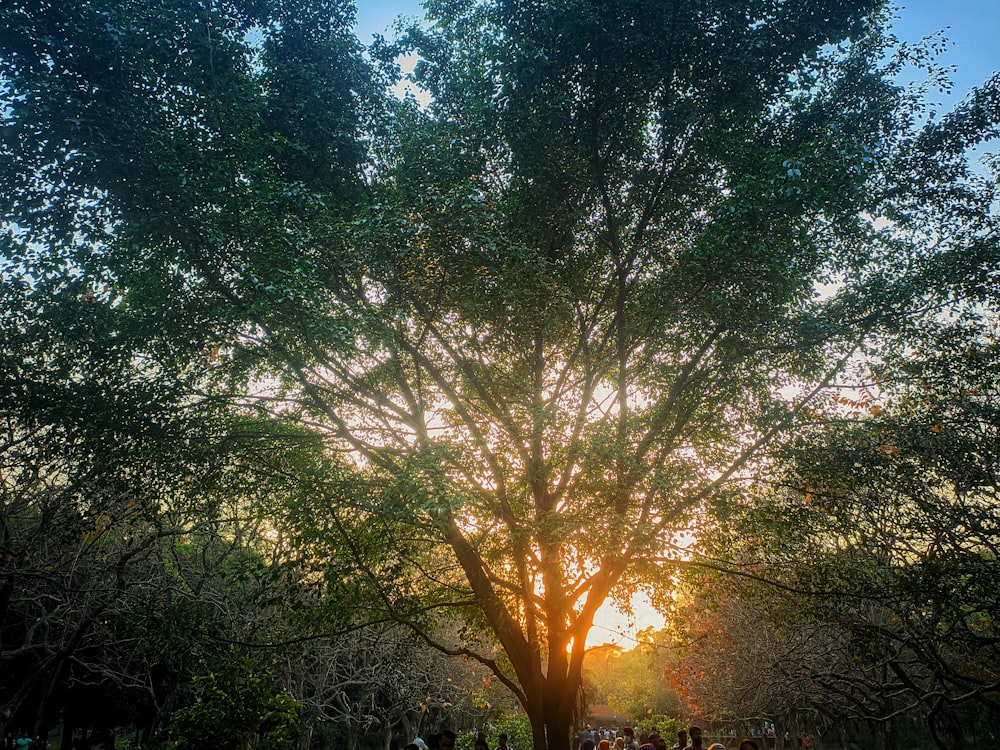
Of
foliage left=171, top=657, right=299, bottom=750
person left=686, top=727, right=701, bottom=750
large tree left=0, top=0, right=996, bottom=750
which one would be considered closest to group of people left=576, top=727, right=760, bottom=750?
person left=686, top=727, right=701, bottom=750

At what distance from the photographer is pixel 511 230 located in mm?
9977

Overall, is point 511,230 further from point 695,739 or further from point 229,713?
point 229,713

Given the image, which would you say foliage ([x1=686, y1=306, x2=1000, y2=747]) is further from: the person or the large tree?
the person

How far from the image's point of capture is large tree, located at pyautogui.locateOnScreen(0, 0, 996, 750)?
8.08 meters

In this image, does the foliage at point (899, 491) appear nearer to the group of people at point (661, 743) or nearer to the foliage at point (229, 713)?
the group of people at point (661, 743)

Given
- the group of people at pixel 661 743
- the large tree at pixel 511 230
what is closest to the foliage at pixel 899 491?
the large tree at pixel 511 230

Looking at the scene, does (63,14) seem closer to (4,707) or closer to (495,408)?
(495,408)

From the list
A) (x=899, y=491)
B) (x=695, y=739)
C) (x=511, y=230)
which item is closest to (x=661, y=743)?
(x=695, y=739)

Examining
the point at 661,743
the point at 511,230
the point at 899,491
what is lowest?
the point at 661,743

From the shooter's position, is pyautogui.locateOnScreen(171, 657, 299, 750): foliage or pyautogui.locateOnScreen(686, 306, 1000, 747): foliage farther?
pyautogui.locateOnScreen(171, 657, 299, 750): foliage

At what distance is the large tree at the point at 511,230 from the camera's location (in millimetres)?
8078

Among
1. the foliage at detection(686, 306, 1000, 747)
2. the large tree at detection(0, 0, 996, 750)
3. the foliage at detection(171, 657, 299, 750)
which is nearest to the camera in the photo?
the large tree at detection(0, 0, 996, 750)

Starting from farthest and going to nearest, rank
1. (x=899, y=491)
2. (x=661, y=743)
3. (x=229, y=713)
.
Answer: (x=661, y=743), (x=229, y=713), (x=899, y=491)

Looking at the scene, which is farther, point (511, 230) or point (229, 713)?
point (229, 713)
